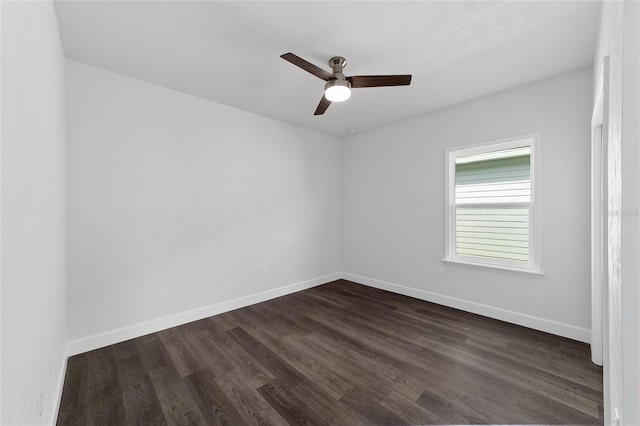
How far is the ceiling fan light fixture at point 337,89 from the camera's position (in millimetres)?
2326

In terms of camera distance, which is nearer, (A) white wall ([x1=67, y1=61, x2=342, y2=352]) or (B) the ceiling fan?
(B) the ceiling fan

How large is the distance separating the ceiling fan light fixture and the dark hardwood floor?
2.36 metres

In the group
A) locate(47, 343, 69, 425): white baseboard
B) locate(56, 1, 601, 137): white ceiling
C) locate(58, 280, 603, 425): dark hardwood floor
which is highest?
locate(56, 1, 601, 137): white ceiling

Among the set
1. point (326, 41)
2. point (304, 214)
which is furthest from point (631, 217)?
point (304, 214)

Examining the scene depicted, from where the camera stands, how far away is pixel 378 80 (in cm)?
236

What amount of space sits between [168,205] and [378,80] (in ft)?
8.52

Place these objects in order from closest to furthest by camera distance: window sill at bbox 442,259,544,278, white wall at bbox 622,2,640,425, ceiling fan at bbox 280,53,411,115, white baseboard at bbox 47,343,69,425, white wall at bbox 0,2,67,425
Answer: white wall at bbox 622,2,640,425, white wall at bbox 0,2,67,425, white baseboard at bbox 47,343,69,425, ceiling fan at bbox 280,53,411,115, window sill at bbox 442,259,544,278

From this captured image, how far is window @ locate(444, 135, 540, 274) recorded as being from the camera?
306cm

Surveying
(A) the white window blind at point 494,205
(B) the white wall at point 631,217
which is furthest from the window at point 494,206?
(B) the white wall at point 631,217

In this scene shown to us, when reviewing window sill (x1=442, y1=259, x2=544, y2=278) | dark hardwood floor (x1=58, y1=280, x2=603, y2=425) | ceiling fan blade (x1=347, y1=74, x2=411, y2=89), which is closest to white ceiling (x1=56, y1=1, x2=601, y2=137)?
ceiling fan blade (x1=347, y1=74, x2=411, y2=89)

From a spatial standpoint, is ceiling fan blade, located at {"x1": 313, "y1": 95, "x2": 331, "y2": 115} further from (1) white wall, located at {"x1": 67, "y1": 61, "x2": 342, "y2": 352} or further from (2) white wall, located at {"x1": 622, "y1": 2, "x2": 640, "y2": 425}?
(2) white wall, located at {"x1": 622, "y1": 2, "x2": 640, "y2": 425}

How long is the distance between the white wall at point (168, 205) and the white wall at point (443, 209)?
113 cm

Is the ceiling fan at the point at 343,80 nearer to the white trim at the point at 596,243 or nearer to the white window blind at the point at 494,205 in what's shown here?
the white trim at the point at 596,243

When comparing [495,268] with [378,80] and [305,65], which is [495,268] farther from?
[305,65]
